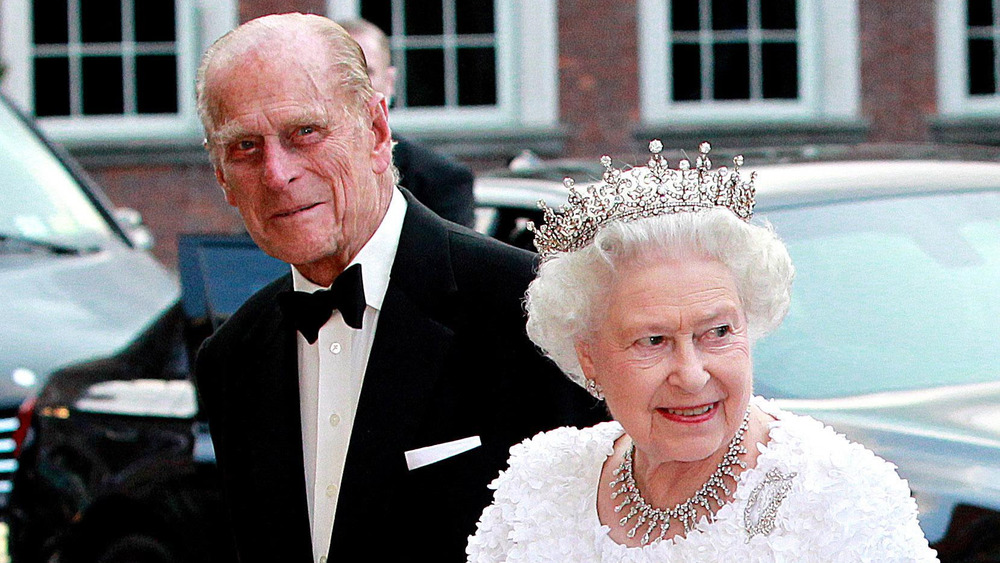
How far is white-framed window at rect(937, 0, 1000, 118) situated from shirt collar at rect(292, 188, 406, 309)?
972 cm

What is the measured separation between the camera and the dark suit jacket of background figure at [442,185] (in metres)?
4.13

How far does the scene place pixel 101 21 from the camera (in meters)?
11.5

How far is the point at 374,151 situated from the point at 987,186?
200 centimetres

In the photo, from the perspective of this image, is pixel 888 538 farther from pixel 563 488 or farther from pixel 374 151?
pixel 374 151

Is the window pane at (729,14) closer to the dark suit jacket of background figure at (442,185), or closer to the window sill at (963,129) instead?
the window sill at (963,129)

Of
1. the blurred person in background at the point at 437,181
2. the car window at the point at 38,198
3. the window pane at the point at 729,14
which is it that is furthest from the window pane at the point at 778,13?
the blurred person in background at the point at 437,181

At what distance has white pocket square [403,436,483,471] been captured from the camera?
2.43 metres

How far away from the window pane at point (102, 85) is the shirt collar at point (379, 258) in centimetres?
933

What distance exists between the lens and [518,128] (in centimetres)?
1128

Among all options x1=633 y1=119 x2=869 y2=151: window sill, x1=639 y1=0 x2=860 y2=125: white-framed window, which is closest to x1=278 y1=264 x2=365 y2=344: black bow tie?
x1=633 y1=119 x2=869 y2=151: window sill

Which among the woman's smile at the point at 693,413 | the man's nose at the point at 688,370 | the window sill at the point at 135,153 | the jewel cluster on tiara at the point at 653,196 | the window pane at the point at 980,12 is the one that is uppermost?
the window pane at the point at 980,12

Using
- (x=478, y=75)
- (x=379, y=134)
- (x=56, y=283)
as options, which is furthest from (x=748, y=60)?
(x=379, y=134)

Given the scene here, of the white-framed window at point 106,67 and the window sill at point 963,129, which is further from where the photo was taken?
the window sill at point 963,129

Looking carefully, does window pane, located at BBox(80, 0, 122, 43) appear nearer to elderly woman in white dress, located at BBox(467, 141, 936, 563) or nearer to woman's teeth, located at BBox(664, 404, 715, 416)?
elderly woman in white dress, located at BBox(467, 141, 936, 563)
